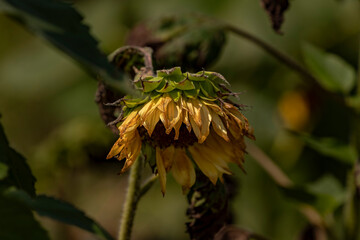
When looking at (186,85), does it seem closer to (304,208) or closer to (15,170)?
(15,170)

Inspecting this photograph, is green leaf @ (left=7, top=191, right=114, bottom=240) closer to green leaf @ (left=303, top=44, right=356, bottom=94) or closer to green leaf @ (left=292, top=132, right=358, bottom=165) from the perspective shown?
green leaf @ (left=292, top=132, right=358, bottom=165)

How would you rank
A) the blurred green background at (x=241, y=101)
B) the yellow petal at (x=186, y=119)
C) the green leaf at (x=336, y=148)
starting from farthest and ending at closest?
the blurred green background at (x=241, y=101)
the green leaf at (x=336, y=148)
the yellow petal at (x=186, y=119)

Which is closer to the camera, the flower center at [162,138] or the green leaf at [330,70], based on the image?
the flower center at [162,138]

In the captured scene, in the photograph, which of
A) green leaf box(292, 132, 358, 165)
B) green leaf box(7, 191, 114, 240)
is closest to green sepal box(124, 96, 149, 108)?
green leaf box(7, 191, 114, 240)

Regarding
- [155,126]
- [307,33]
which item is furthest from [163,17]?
[307,33]

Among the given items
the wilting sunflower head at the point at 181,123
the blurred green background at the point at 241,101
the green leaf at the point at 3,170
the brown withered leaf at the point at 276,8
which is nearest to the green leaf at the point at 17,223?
the green leaf at the point at 3,170

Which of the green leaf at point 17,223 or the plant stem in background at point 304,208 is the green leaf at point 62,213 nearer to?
the green leaf at point 17,223

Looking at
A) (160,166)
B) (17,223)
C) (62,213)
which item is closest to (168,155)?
(160,166)
